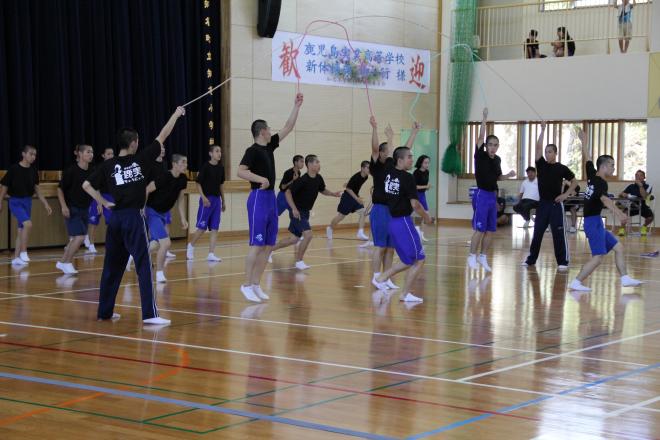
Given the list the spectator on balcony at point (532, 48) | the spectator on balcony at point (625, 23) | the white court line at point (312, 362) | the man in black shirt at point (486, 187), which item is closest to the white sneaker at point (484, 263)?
the man in black shirt at point (486, 187)

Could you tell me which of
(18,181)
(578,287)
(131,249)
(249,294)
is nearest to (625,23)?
(578,287)

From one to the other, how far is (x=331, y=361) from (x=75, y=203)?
6.99m

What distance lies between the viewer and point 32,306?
32.1 ft

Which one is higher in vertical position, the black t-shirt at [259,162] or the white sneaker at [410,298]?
the black t-shirt at [259,162]

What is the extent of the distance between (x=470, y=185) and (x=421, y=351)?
16.9 m

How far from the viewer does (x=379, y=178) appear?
1169 centimetres

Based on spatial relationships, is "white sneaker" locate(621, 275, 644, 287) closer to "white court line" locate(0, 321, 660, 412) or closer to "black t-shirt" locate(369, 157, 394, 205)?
"black t-shirt" locate(369, 157, 394, 205)

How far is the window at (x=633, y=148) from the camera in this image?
71.7 ft

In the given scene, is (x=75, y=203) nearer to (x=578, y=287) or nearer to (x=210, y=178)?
(x=210, y=178)

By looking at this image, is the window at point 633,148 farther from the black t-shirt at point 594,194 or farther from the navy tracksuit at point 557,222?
the black t-shirt at point 594,194

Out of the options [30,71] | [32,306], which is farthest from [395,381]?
[30,71]

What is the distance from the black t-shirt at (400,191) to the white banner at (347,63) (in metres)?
10.5

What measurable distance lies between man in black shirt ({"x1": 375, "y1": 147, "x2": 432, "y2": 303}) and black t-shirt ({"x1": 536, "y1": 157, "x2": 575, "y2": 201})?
12.3ft

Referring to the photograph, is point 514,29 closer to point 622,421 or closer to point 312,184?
point 312,184
